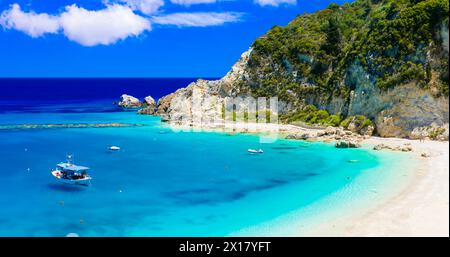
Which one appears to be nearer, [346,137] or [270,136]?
[346,137]

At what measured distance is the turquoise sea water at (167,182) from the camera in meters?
26.4

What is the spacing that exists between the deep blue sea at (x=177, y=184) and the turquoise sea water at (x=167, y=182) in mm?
70

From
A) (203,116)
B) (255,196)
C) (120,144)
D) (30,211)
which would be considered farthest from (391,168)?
(203,116)

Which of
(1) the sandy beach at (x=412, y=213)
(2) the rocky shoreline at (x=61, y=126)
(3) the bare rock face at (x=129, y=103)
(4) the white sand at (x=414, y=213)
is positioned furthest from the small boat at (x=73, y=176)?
(3) the bare rock face at (x=129, y=103)

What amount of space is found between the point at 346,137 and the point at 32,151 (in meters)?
34.7

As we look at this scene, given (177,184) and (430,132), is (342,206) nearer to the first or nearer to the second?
(177,184)

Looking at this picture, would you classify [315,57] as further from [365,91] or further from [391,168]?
[391,168]

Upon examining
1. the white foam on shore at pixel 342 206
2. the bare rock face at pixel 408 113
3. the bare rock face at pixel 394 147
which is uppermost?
the bare rock face at pixel 408 113

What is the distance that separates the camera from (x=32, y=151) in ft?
168

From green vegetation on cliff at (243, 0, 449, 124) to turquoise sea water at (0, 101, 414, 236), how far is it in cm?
1210

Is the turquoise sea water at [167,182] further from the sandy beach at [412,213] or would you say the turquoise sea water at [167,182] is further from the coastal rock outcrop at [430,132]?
the coastal rock outcrop at [430,132]

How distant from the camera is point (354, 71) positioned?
6284 cm
